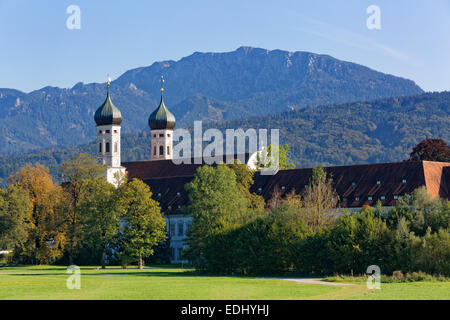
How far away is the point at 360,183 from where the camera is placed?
8931 cm

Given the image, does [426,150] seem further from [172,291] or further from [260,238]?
[172,291]

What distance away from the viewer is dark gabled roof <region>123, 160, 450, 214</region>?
85125 mm

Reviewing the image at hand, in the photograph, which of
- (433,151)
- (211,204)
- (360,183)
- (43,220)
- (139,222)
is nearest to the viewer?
(211,204)

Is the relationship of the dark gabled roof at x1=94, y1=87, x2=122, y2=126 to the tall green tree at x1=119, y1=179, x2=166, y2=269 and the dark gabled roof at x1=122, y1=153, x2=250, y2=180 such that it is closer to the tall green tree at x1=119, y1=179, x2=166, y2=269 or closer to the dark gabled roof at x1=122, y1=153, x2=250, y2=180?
the dark gabled roof at x1=122, y1=153, x2=250, y2=180

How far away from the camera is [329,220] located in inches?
2518

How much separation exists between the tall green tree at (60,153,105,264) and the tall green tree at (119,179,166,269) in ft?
24.2

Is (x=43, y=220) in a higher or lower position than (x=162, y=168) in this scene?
lower

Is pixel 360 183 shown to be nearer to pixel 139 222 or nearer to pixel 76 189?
pixel 139 222

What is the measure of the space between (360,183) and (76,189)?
29244 millimetres

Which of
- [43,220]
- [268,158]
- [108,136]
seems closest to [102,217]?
[43,220]

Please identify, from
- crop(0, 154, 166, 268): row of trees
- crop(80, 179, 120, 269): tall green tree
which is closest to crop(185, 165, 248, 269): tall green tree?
crop(0, 154, 166, 268): row of trees

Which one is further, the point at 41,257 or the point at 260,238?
the point at 41,257

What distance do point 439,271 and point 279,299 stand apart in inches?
678
